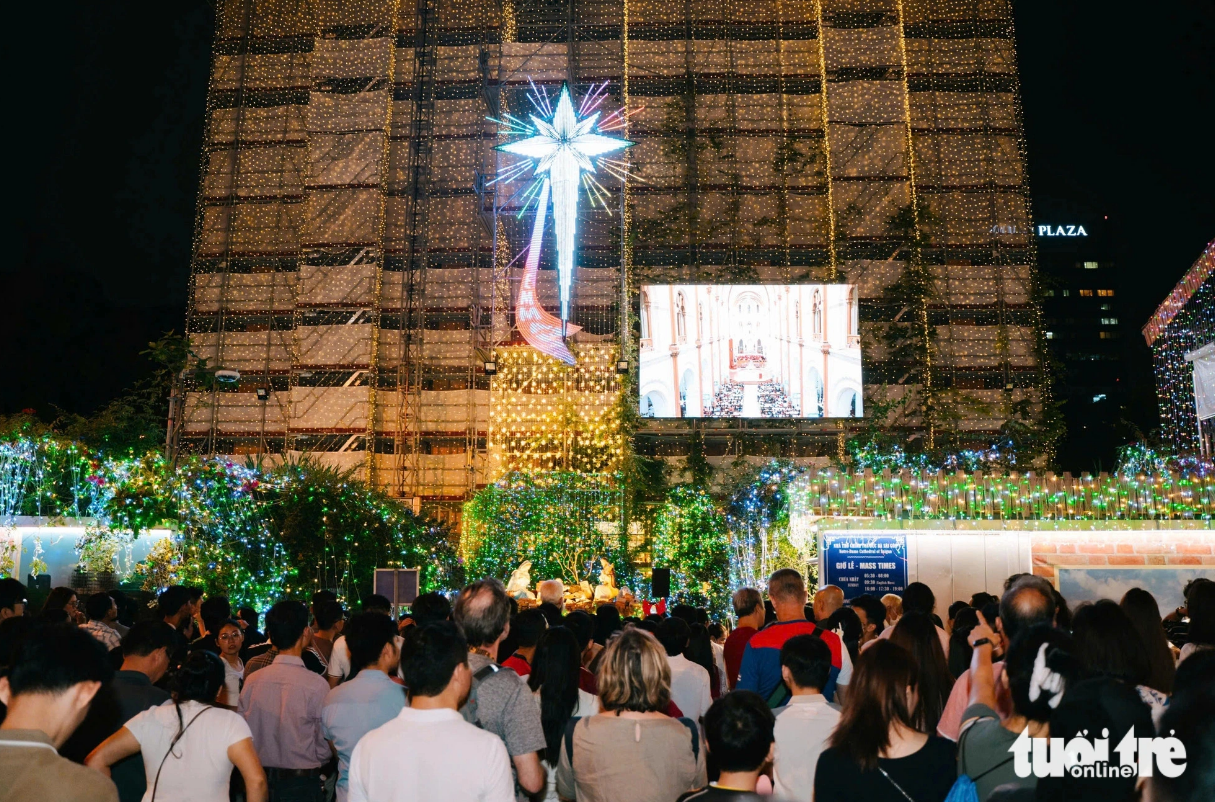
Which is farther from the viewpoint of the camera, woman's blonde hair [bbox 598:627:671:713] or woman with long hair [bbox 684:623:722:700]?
woman with long hair [bbox 684:623:722:700]

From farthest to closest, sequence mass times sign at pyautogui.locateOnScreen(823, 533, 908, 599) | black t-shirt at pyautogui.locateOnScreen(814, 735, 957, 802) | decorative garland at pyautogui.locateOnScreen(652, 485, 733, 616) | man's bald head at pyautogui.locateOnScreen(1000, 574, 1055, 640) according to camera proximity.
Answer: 1. decorative garland at pyautogui.locateOnScreen(652, 485, 733, 616)
2. mass times sign at pyautogui.locateOnScreen(823, 533, 908, 599)
3. man's bald head at pyautogui.locateOnScreen(1000, 574, 1055, 640)
4. black t-shirt at pyautogui.locateOnScreen(814, 735, 957, 802)

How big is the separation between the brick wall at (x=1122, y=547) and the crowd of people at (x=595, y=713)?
11.0m

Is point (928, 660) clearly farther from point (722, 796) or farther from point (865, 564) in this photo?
point (865, 564)

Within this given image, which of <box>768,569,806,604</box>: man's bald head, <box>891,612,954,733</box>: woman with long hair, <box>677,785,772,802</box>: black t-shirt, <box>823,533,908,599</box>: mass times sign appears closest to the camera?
<box>677,785,772,802</box>: black t-shirt

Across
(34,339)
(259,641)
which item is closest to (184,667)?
(259,641)

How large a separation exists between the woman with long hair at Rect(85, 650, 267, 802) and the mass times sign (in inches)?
479

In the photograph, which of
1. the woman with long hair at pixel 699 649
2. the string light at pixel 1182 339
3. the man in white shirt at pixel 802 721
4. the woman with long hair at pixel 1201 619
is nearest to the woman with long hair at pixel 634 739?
the man in white shirt at pixel 802 721

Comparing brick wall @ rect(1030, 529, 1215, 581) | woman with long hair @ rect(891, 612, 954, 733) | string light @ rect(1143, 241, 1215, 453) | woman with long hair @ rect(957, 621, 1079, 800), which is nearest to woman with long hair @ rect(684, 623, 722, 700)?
woman with long hair @ rect(891, 612, 954, 733)

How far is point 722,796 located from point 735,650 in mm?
3847

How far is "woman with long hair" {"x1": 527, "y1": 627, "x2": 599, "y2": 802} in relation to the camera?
4.46 metres

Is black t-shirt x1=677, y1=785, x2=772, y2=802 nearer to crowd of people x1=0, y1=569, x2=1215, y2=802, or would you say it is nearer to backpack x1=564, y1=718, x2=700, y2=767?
crowd of people x1=0, y1=569, x2=1215, y2=802

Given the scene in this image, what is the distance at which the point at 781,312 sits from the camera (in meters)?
24.5

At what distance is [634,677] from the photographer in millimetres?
3723

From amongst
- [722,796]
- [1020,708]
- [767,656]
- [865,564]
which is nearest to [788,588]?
[767,656]
